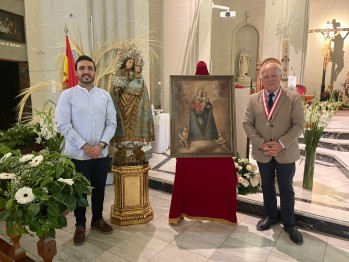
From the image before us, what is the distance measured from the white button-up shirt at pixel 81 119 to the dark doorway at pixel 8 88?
5727mm

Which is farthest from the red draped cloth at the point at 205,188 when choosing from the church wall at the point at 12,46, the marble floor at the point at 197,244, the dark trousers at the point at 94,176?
the church wall at the point at 12,46

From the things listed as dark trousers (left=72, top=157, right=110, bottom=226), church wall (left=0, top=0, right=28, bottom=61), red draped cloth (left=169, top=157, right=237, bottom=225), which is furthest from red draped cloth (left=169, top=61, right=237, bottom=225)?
church wall (left=0, top=0, right=28, bottom=61)

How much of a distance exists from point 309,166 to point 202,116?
178 cm

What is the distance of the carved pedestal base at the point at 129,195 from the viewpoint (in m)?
3.00

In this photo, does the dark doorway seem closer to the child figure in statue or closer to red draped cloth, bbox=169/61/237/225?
the child figure in statue

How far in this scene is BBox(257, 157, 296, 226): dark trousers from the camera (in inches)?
104

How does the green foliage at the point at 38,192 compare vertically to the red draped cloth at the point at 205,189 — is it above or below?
above

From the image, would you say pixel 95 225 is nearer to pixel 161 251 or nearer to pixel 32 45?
pixel 161 251

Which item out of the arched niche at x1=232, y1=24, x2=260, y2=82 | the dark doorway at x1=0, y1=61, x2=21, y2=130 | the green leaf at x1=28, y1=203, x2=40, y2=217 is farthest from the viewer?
the arched niche at x1=232, y1=24, x2=260, y2=82

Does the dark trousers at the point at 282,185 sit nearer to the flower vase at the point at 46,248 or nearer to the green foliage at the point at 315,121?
the green foliage at the point at 315,121

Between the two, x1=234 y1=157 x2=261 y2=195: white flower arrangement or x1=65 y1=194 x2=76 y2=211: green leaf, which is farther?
x1=234 y1=157 x2=261 y2=195: white flower arrangement

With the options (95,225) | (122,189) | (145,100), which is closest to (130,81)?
(145,100)

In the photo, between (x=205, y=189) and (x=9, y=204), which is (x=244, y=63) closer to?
(x=205, y=189)

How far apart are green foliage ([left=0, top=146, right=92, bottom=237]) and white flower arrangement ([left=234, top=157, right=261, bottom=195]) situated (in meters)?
2.20
